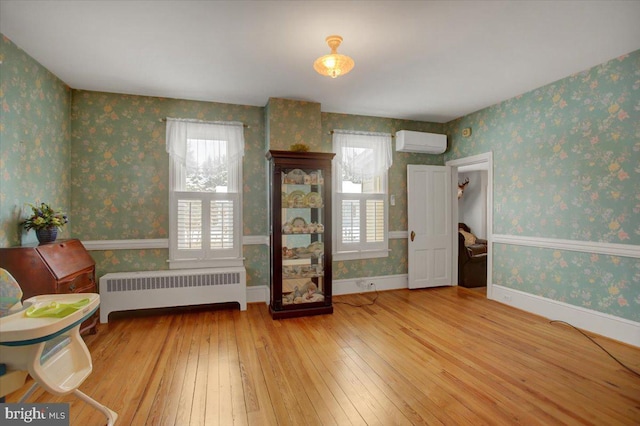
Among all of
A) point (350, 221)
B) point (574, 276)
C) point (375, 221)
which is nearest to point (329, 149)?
point (350, 221)

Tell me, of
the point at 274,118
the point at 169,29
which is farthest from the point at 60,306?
the point at 274,118

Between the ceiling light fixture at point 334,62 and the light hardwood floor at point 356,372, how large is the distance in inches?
93.1

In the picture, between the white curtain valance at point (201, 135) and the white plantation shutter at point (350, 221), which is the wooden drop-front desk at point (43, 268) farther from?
the white plantation shutter at point (350, 221)

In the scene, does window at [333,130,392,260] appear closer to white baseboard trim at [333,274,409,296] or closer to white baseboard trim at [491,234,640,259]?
white baseboard trim at [333,274,409,296]

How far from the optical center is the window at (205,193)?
3.76 metres

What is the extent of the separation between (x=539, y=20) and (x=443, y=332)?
283 centimetres

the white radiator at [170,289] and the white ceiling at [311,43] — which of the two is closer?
the white ceiling at [311,43]

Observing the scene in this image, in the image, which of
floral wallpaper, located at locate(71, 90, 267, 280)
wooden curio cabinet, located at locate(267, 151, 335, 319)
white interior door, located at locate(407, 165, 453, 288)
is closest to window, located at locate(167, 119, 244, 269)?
floral wallpaper, located at locate(71, 90, 267, 280)

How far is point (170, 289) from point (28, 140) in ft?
6.53

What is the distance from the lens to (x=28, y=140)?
109 inches

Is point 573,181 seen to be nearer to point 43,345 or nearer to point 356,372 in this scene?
point 356,372

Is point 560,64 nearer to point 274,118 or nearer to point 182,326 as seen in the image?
point 274,118

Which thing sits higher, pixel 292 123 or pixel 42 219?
pixel 292 123

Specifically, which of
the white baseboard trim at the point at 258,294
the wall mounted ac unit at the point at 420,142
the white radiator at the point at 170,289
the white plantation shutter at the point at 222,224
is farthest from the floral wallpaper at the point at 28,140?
the wall mounted ac unit at the point at 420,142
